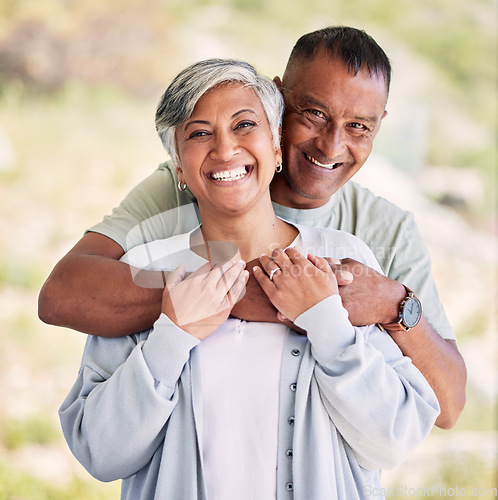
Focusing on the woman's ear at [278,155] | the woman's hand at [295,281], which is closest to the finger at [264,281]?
the woman's hand at [295,281]

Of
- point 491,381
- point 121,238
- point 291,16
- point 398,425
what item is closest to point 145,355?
point 121,238

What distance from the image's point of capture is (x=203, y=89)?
1430mm

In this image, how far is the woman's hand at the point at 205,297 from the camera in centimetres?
134

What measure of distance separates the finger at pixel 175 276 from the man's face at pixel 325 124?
1.76 feet

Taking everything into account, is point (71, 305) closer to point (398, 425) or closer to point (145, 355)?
point (145, 355)

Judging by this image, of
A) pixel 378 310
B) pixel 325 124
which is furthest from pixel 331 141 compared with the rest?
pixel 378 310

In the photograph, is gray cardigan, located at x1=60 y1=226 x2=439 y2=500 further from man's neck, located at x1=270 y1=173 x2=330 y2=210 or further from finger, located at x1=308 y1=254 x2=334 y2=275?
man's neck, located at x1=270 y1=173 x2=330 y2=210

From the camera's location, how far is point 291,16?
532 centimetres

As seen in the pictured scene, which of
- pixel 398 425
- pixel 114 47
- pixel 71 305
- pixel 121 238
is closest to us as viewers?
pixel 398 425

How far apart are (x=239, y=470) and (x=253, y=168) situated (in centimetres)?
68

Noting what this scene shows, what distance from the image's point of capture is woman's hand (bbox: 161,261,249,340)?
1.34 meters

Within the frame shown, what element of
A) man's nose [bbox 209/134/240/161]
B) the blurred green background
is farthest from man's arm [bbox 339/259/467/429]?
the blurred green background

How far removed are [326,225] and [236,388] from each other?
0.74 metres

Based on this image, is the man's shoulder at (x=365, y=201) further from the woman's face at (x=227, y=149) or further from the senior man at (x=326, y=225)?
the woman's face at (x=227, y=149)
